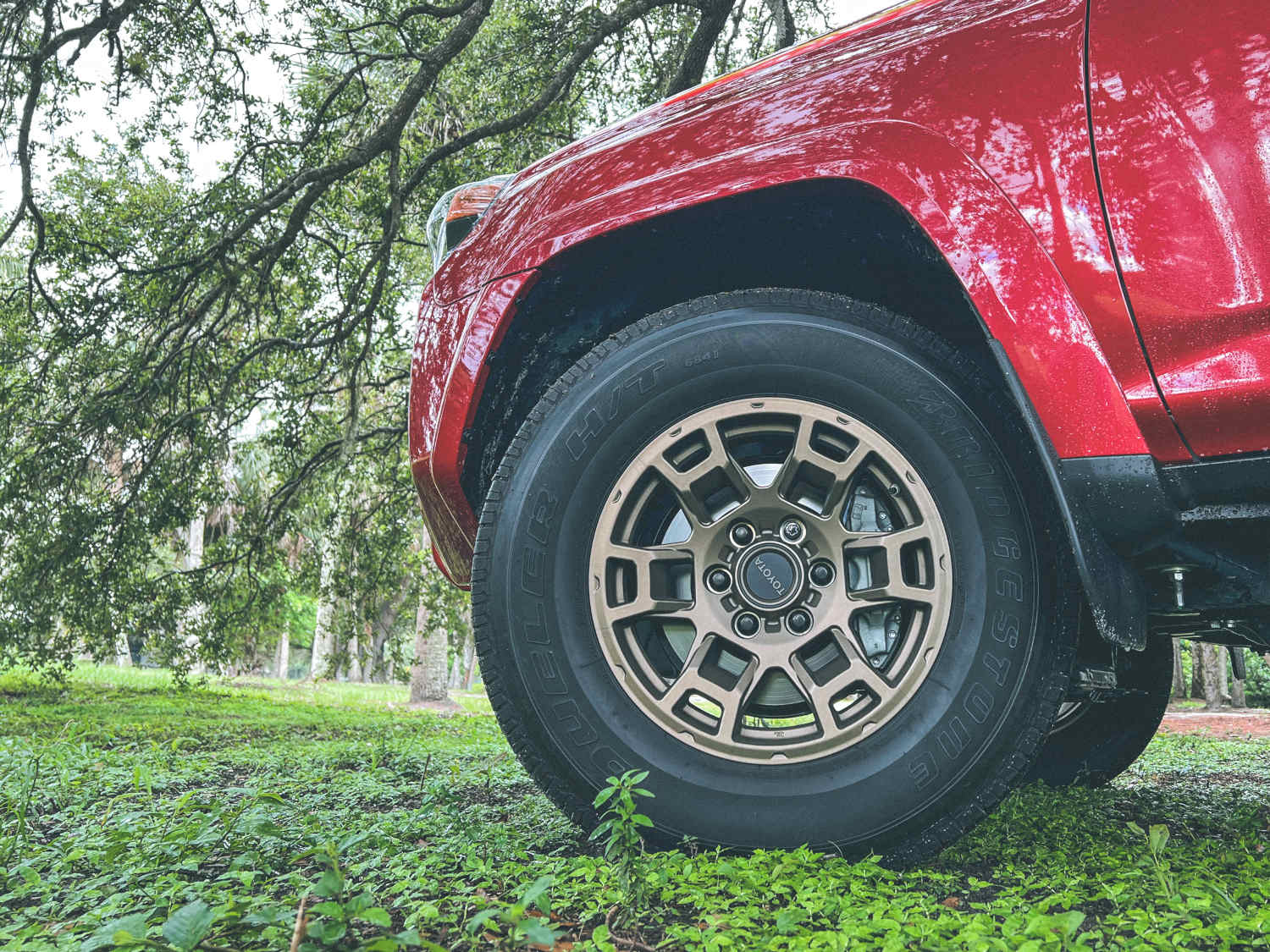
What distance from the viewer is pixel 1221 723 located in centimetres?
1021

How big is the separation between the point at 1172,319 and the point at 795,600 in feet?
3.02

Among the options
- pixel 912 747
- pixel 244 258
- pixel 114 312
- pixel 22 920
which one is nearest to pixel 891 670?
pixel 912 747

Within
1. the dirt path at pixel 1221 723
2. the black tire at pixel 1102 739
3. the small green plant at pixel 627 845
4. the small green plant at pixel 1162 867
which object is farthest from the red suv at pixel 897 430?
the dirt path at pixel 1221 723

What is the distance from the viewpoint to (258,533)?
746 centimetres

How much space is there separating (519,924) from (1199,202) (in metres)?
1.76

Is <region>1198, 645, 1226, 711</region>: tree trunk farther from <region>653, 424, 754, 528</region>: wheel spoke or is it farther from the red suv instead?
<region>653, 424, 754, 528</region>: wheel spoke

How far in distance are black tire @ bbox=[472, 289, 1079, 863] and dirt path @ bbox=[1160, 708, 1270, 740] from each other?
796 centimetres

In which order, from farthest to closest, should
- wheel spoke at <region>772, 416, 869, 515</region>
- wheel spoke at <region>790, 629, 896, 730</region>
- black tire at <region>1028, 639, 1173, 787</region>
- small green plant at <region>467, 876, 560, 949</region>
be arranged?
black tire at <region>1028, 639, 1173, 787</region> → wheel spoke at <region>772, 416, 869, 515</region> → wheel spoke at <region>790, 629, 896, 730</region> → small green plant at <region>467, 876, 560, 949</region>

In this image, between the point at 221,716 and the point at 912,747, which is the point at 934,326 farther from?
the point at 221,716

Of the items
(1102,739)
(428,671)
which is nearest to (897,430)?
(1102,739)

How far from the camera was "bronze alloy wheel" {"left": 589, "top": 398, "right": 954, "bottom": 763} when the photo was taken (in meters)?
Answer: 1.74

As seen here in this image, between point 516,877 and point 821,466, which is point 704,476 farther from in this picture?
point 516,877

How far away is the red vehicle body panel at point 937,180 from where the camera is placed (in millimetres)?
1640

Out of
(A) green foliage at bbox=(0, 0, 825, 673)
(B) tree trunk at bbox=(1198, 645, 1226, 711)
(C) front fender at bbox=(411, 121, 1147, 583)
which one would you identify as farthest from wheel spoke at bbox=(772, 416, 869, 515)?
(B) tree trunk at bbox=(1198, 645, 1226, 711)
